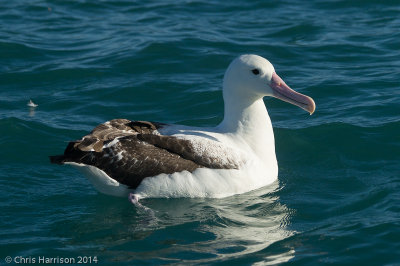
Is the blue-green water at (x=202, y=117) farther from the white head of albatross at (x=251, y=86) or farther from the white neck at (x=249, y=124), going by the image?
the white head of albatross at (x=251, y=86)

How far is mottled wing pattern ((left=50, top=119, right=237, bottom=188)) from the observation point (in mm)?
10992

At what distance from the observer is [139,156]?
11.1 metres

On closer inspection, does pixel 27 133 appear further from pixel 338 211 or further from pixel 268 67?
pixel 338 211

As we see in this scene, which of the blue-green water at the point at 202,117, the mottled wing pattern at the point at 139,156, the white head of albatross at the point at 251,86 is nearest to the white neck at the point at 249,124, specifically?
the white head of albatross at the point at 251,86

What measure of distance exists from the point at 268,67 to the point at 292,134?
228cm

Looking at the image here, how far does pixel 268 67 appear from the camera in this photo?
1155 centimetres

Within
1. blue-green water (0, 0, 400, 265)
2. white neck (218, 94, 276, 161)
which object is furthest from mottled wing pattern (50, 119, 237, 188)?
white neck (218, 94, 276, 161)

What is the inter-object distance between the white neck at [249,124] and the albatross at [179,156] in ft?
0.15

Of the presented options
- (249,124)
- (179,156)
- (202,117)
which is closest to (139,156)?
(179,156)

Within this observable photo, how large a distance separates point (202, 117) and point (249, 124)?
2853mm

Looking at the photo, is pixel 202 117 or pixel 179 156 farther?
pixel 202 117

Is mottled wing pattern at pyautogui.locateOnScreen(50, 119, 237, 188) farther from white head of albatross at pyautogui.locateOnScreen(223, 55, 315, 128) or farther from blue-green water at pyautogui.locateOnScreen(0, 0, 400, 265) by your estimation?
white head of albatross at pyautogui.locateOnScreen(223, 55, 315, 128)

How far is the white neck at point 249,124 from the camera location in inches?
462

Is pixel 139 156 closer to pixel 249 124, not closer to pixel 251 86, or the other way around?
pixel 249 124
